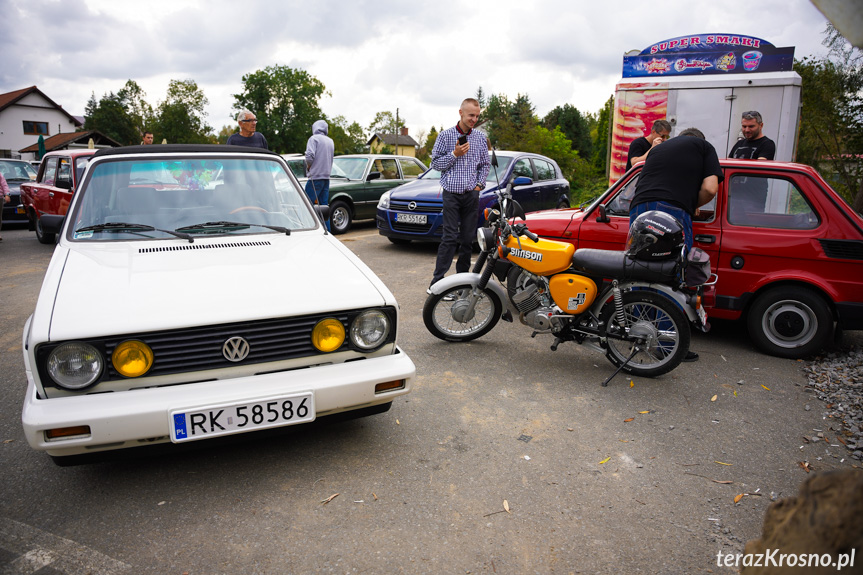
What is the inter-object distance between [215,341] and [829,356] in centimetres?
504

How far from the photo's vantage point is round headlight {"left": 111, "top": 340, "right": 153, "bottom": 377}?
2529mm

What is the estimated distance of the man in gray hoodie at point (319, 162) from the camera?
31.0ft

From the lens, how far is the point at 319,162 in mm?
9555

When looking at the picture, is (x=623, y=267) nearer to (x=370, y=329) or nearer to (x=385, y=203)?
(x=370, y=329)

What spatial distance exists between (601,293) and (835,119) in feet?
42.1

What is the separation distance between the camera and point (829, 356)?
4926 millimetres

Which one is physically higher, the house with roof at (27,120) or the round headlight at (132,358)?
the house with roof at (27,120)

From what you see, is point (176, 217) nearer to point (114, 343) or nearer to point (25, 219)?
point (114, 343)

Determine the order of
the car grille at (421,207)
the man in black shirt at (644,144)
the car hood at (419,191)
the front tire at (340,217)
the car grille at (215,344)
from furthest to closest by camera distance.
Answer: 1. the front tire at (340,217)
2. the car hood at (419,191)
3. the car grille at (421,207)
4. the man in black shirt at (644,144)
5. the car grille at (215,344)

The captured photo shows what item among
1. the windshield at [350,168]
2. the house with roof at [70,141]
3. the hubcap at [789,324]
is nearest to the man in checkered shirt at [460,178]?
the hubcap at [789,324]

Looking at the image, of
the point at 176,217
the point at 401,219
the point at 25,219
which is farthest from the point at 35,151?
the point at 176,217

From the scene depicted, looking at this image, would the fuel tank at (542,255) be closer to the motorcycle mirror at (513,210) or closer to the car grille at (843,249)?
the motorcycle mirror at (513,210)

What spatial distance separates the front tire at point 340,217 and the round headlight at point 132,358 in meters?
9.13

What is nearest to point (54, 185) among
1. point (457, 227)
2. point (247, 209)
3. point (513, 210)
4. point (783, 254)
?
point (457, 227)
